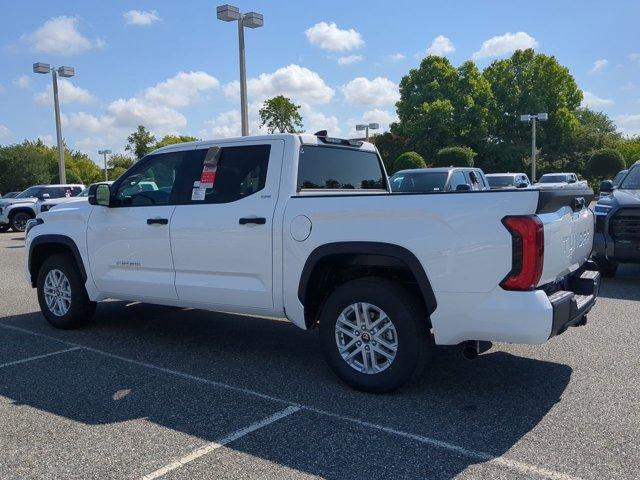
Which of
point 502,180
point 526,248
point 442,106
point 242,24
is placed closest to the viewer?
point 526,248

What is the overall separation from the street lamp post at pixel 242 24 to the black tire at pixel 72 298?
11459 millimetres

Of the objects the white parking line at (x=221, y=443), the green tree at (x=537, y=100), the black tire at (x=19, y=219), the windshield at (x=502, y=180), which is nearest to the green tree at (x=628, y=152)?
the green tree at (x=537, y=100)

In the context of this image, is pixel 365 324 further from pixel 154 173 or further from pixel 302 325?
pixel 154 173

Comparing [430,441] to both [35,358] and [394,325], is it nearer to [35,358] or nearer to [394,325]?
[394,325]

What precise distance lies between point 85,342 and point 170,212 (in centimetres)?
178

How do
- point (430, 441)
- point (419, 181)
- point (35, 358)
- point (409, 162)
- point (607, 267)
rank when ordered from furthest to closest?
point (409, 162), point (419, 181), point (607, 267), point (35, 358), point (430, 441)

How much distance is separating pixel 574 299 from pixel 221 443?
2565 millimetres

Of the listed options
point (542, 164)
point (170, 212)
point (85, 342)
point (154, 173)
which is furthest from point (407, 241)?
point (542, 164)

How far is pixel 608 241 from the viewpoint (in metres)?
9.09

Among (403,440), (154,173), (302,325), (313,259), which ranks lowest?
(403,440)

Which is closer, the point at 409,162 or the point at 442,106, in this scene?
the point at 409,162

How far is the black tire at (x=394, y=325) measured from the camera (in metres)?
4.38

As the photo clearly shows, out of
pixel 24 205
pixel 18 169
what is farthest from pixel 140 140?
pixel 24 205

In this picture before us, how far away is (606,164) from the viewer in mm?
44094
